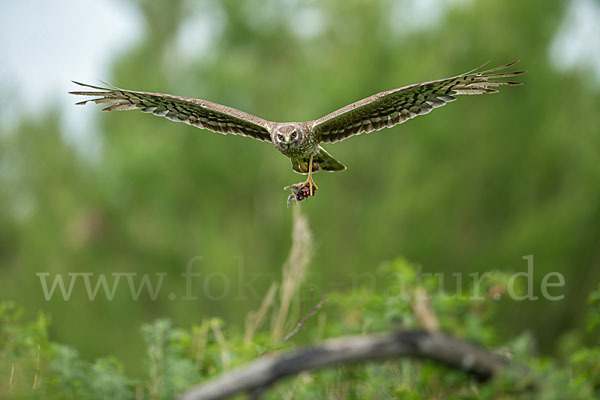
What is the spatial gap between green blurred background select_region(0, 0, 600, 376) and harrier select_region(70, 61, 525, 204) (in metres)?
7.29

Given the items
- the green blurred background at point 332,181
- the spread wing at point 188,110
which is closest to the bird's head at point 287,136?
the spread wing at point 188,110

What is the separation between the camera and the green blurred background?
12.8 meters

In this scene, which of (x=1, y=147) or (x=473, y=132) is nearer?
(x=473, y=132)

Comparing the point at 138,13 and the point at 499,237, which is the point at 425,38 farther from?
the point at 138,13

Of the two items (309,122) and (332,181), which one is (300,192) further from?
(332,181)

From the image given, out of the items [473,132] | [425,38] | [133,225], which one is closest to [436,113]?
[473,132]

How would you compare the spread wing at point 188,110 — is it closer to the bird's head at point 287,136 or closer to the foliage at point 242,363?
the bird's head at point 287,136

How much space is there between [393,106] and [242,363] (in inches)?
86.0

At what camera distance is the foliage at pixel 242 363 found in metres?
2.57

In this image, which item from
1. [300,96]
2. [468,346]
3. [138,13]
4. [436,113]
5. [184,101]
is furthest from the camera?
[138,13]

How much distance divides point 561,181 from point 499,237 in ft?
5.63

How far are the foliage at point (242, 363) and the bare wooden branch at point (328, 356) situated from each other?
26cm

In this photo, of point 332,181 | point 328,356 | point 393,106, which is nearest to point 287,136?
point 393,106

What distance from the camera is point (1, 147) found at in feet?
54.5
